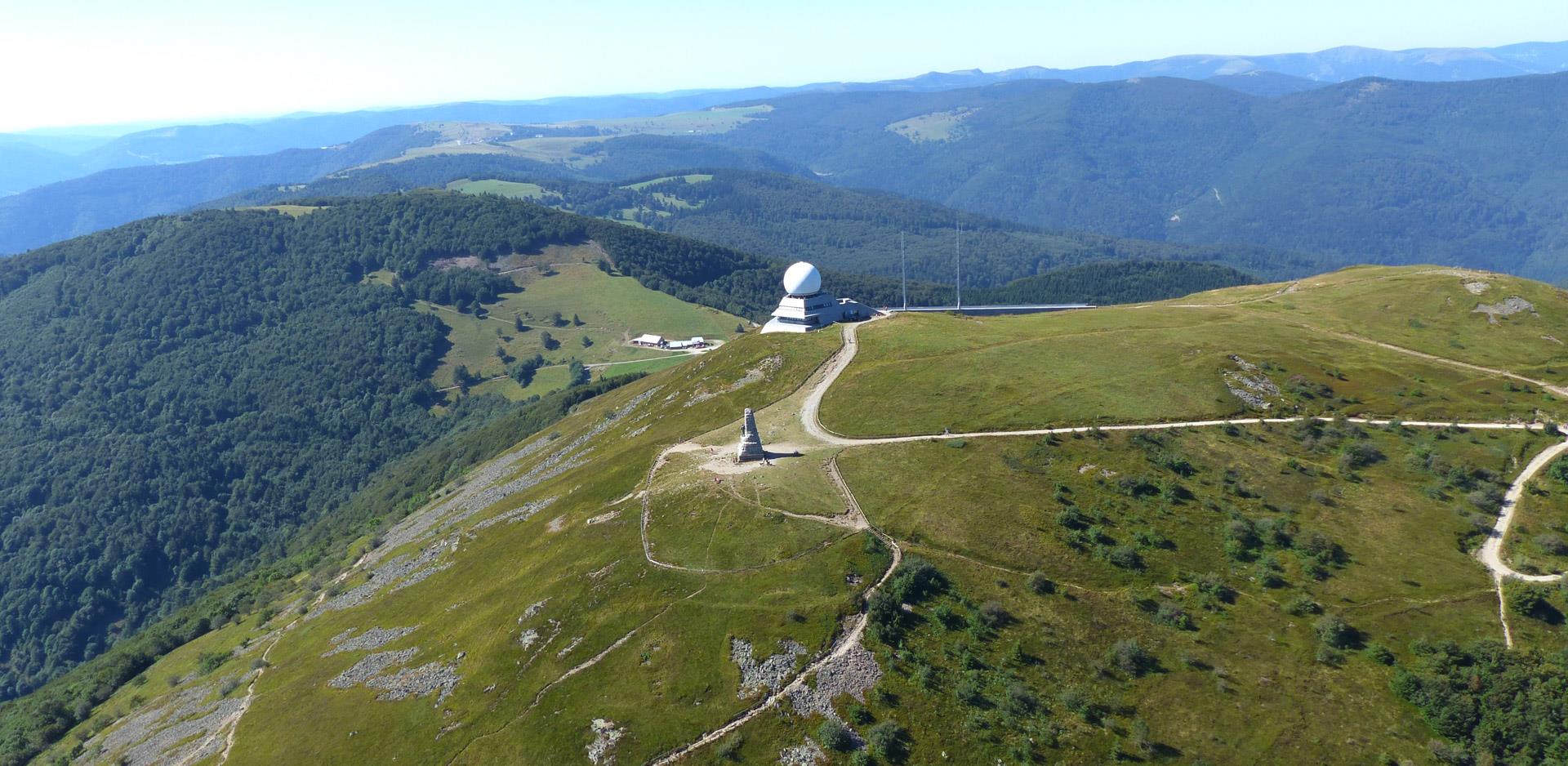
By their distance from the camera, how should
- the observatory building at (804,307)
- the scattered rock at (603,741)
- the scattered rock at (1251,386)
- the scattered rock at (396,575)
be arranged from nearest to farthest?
the scattered rock at (603,741) → the scattered rock at (1251,386) → the scattered rock at (396,575) → the observatory building at (804,307)

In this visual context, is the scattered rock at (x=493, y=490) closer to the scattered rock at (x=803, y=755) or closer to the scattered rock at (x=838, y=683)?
the scattered rock at (x=838, y=683)

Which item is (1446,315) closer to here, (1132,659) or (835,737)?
(1132,659)

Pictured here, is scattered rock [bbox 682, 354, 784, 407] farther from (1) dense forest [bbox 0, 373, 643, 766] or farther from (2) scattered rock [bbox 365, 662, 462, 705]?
(1) dense forest [bbox 0, 373, 643, 766]

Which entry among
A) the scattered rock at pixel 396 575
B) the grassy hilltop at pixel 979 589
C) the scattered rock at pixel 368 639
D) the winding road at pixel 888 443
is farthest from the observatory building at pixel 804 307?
the scattered rock at pixel 368 639

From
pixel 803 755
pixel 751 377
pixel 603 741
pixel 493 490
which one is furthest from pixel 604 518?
pixel 493 490

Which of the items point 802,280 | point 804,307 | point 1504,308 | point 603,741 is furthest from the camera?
point 802,280

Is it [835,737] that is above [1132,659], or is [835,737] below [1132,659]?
below
